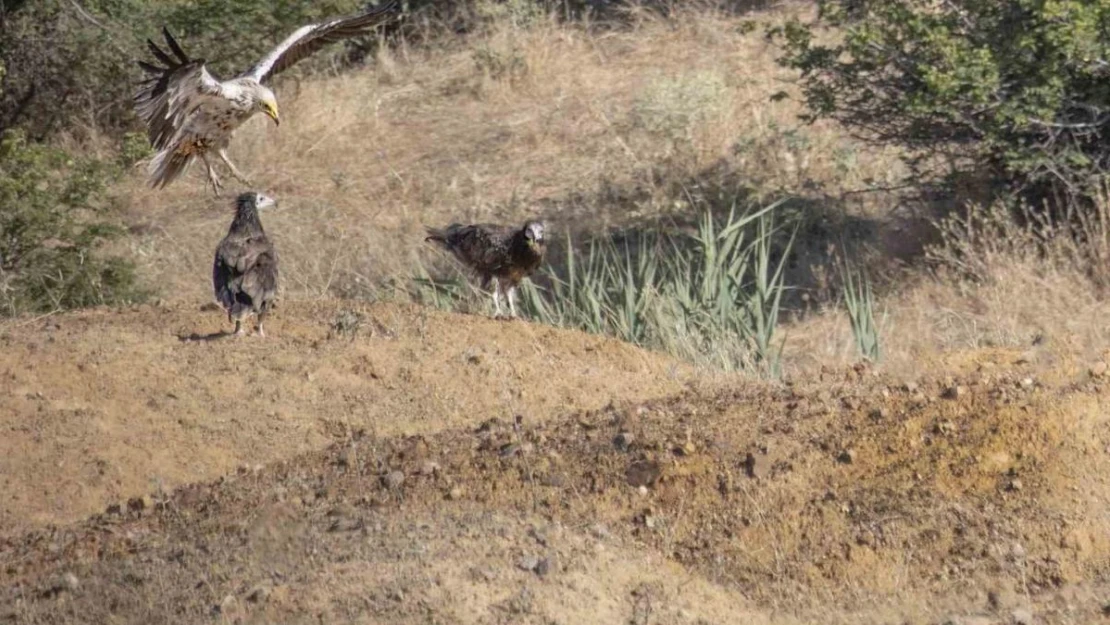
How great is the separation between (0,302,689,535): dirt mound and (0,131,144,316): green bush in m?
2.63

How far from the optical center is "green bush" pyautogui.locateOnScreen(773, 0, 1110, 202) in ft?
40.6

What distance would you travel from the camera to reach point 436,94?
64.6ft

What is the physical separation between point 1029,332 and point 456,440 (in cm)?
525

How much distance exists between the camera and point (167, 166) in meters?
10.8

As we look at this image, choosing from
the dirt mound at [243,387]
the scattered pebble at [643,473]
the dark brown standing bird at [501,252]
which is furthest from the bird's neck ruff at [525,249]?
the scattered pebble at [643,473]

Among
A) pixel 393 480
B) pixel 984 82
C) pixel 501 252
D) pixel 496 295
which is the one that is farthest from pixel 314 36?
Result: pixel 393 480

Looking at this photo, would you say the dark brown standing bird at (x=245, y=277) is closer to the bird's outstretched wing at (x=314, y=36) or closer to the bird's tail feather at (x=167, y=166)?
the bird's tail feather at (x=167, y=166)

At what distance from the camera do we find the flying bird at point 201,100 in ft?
32.7

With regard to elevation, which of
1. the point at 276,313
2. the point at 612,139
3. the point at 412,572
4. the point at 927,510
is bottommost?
the point at 612,139

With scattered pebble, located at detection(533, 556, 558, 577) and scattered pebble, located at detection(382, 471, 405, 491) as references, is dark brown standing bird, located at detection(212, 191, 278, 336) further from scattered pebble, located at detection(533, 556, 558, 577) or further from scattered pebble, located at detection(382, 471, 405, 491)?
scattered pebble, located at detection(533, 556, 558, 577)

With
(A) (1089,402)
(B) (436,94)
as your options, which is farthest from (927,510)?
(B) (436,94)

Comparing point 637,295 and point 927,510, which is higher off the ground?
point 927,510

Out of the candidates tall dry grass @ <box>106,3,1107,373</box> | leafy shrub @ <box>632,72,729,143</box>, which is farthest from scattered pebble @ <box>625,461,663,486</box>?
leafy shrub @ <box>632,72,729,143</box>

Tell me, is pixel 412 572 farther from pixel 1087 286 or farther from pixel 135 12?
pixel 135 12
